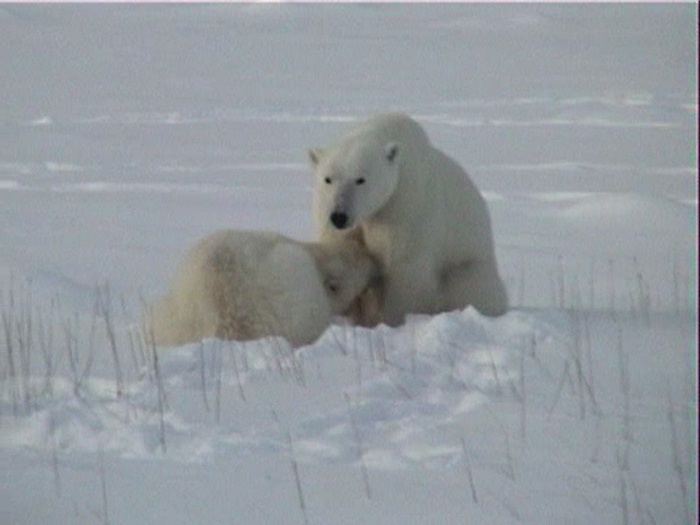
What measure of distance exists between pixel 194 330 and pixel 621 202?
5310mm

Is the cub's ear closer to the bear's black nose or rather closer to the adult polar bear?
the adult polar bear

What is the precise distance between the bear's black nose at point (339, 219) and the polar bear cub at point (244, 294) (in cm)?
18

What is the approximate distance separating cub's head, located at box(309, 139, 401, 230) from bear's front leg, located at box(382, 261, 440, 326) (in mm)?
317

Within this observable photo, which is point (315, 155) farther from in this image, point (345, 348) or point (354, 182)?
point (345, 348)

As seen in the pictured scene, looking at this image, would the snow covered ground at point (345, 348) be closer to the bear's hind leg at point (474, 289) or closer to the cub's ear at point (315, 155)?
the bear's hind leg at point (474, 289)

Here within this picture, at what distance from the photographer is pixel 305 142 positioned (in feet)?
47.8

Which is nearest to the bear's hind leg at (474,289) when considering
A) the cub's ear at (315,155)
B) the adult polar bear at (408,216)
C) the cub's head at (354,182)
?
the adult polar bear at (408,216)

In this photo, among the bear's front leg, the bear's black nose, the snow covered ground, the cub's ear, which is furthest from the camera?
the cub's ear

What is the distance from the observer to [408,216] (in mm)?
5426

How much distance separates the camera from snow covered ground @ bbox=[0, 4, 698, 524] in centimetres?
264

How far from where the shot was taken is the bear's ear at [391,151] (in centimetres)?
534

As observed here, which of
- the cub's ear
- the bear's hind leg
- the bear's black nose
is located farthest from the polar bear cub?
the bear's hind leg

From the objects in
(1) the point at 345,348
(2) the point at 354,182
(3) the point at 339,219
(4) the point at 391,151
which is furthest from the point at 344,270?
(1) the point at 345,348

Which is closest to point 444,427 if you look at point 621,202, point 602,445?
point 602,445
